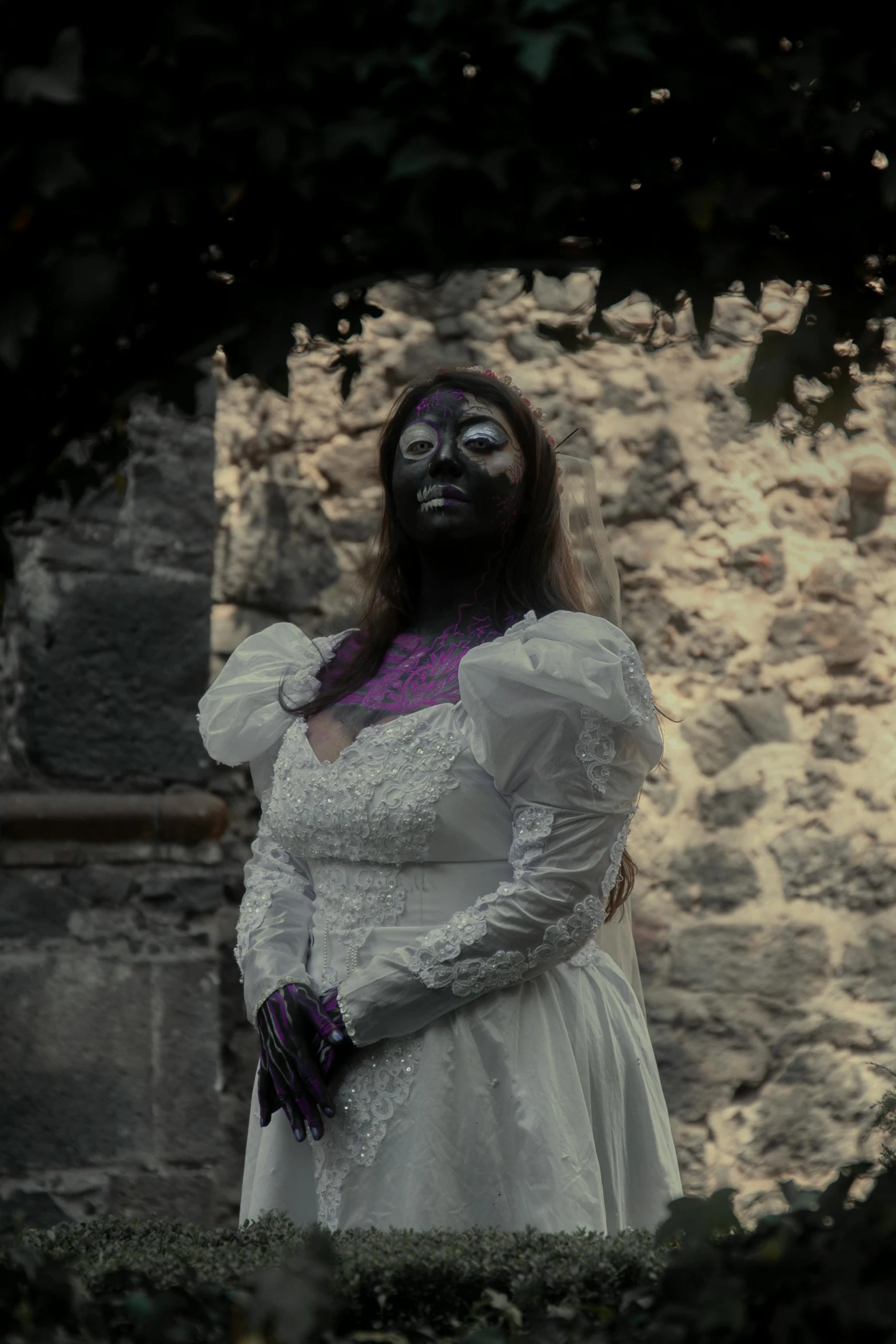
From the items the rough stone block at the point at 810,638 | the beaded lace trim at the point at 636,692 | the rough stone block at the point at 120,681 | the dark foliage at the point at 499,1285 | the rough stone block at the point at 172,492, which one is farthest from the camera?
the rough stone block at the point at 810,638

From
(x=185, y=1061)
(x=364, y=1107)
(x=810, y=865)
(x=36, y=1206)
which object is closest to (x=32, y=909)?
(x=185, y=1061)

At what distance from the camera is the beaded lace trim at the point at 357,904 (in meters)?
2.21

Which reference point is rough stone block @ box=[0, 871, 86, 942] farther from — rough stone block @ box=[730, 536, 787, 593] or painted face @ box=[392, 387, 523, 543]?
rough stone block @ box=[730, 536, 787, 593]

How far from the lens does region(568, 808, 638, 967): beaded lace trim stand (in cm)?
222

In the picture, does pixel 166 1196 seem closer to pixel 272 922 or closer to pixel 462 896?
pixel 272 922

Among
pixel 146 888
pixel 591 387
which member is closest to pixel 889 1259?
pixel 146 888

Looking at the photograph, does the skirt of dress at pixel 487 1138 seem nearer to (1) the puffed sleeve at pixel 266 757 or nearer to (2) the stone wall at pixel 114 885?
(1) the puffed sleeve at pixel 266 757

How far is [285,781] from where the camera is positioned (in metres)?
2.34

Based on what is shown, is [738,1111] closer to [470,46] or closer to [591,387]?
[591,387]

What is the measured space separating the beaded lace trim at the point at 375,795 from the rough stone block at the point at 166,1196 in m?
1.33

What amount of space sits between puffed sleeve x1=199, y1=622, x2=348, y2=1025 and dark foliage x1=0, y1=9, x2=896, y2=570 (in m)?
1.10

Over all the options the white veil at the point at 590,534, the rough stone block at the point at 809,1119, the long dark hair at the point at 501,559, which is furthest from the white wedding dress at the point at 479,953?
the rough stone block at the point at 809,1119

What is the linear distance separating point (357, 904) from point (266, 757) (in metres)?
0.38

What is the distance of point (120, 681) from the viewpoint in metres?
3.42
